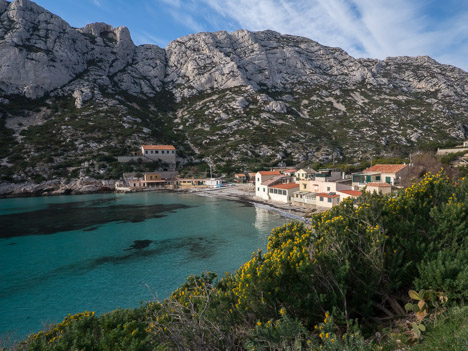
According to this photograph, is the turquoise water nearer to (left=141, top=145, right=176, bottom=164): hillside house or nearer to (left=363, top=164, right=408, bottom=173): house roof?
(left=363, top=164, right=408, bottom=173): house roof

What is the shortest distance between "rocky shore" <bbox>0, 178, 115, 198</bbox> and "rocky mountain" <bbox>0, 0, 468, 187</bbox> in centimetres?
277

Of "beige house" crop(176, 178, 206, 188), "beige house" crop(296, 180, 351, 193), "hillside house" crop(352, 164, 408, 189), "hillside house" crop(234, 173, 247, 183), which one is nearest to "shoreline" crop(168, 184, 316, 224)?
"beige house" crop(296, 180, 351, 193)

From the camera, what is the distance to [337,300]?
7.31 m

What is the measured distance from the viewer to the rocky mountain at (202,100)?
88500 mm

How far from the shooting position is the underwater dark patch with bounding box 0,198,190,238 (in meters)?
35.6

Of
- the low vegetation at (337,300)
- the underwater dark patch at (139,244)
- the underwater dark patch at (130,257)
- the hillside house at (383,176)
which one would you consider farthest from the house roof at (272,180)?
the low vegetation at (337,300)

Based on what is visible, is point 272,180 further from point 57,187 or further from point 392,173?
point 57,187

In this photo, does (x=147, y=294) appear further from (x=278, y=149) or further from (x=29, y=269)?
(x=278, y=149)

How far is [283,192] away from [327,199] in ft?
33.6

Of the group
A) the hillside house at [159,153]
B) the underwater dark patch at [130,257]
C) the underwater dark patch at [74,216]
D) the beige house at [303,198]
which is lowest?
the underwater dark patch at [130,257]

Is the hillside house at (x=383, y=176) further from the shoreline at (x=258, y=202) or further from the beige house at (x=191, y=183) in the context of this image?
the beige house at (x=191, y=183)

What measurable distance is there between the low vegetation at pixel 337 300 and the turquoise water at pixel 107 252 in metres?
1.72

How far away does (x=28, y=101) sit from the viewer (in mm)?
104812

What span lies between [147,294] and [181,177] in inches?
2801
